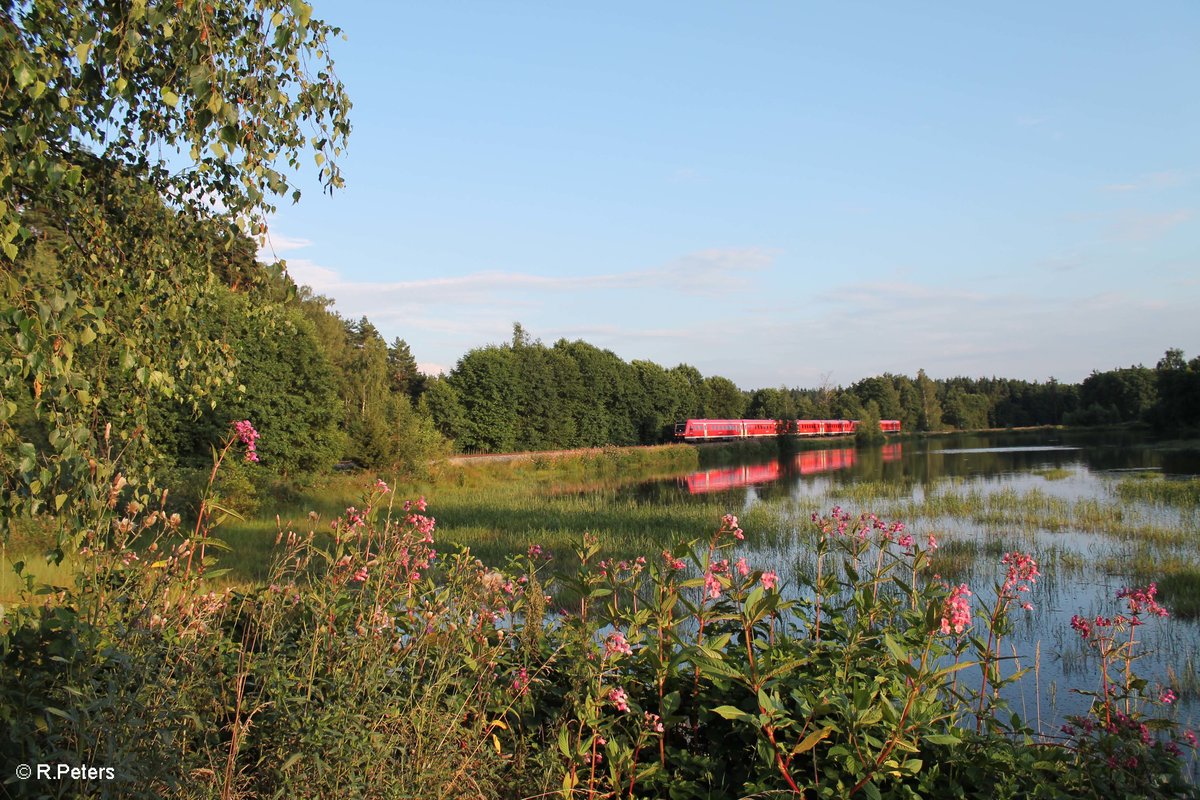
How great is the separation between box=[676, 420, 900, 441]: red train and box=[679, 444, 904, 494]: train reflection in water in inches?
251

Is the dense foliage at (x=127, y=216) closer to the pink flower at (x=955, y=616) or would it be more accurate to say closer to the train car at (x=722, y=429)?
the pink flower at (x=955, y=616)

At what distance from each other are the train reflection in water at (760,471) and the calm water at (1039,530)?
109 mm

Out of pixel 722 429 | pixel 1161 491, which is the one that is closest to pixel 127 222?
pixel 1161 491

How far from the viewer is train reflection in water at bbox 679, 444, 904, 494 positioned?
90.5ft

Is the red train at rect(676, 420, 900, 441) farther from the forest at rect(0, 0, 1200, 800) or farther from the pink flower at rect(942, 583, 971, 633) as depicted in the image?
the pink flower at rect(942, 583, 971, 633)

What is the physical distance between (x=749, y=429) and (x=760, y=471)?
77.9ft

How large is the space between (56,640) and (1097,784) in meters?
3.14

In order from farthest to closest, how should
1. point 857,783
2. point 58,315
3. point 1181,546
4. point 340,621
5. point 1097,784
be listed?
point 1181,546, point 340,621, point 58,315, point 1097,784, point 857,783

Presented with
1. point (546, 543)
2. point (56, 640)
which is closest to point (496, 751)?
point (56, 640)

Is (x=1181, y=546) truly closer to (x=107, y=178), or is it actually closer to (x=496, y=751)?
(x=496, y=751)

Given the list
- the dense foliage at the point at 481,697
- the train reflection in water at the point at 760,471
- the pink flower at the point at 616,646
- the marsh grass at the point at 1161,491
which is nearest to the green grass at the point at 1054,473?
the marsh grass at the point at 1161,491

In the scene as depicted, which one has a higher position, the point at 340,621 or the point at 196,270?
the point at 196,270

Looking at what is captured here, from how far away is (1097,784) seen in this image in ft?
7.18

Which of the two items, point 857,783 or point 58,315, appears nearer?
point 857,783
